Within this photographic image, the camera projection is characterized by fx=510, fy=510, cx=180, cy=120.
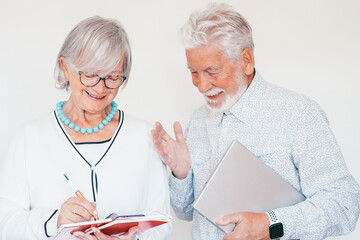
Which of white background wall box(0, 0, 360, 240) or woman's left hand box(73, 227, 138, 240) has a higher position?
white background wall box(0, 0, 360, 240)

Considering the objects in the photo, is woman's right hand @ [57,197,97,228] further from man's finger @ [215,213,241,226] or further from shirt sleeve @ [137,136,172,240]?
man's finger @ [215,213,241,226]

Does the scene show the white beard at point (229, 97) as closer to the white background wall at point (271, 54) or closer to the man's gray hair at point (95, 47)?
the man's gray hair at point (95, 47)

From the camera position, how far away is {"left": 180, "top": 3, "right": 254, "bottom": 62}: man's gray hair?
5.93 feet

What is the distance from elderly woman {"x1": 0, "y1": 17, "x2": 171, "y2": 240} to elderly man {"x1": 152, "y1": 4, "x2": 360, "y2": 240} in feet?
0.41

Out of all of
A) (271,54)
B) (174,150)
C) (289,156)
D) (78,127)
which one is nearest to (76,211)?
(78,127)

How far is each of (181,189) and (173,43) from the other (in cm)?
98

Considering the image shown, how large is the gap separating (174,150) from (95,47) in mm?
469

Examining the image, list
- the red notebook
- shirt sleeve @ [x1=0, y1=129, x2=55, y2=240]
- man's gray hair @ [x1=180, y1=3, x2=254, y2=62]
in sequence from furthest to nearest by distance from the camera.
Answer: man's gray hair @ [x1=180, y1=3, x2=254, y2=62] < shirt sleeve @ [x1=0, y1=129, x2=55, y2=240] < the red notebook

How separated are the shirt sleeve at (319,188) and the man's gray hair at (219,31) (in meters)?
0.34

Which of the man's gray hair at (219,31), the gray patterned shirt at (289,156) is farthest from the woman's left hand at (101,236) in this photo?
the man's gray hair at (219,31)

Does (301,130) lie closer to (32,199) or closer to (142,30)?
(32,199)

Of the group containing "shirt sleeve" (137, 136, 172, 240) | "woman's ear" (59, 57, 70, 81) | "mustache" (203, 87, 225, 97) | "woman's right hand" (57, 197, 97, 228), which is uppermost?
"woman's ear" (59, 57, 70, 81)

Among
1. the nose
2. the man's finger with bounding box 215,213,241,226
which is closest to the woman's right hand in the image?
the man's finger with bounding box 215,213,241,226

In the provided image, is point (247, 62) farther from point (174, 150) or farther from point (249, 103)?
point (174, 150)
